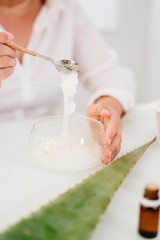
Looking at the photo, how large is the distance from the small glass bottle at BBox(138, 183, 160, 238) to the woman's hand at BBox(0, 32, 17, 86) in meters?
0.50

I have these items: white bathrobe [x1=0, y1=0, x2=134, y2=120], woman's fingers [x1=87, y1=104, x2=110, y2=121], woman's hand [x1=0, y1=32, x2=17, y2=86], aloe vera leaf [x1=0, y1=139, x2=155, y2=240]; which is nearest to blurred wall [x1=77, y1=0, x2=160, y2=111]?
white bathrobe [x1=0, y1=0, x2=134, y2=120]

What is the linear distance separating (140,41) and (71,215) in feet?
7.28

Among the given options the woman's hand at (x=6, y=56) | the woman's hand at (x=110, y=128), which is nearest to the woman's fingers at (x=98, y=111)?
the woman's hand at (x=110, y=128)

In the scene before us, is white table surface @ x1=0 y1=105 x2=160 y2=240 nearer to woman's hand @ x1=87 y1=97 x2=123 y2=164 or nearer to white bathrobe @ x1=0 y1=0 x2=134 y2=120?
woman's hand @ x1=87 y1=97 x2=123 y2=164

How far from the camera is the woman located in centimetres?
115

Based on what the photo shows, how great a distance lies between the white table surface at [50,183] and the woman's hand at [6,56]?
193mm

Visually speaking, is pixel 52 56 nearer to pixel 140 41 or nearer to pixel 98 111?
pixel 98 111

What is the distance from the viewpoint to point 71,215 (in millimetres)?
437

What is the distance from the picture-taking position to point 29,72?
1.17m

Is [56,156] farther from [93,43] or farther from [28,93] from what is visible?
[93,43]

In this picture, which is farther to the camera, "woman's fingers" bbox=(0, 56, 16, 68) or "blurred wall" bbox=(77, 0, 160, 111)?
"blurred wall" bbox=(77, 0, 160, 111)

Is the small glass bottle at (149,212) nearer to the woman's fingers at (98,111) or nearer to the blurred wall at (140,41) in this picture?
the woman's fingers at (98,111)

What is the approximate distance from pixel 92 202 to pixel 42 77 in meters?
0.82

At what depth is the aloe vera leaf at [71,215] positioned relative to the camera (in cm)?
40
